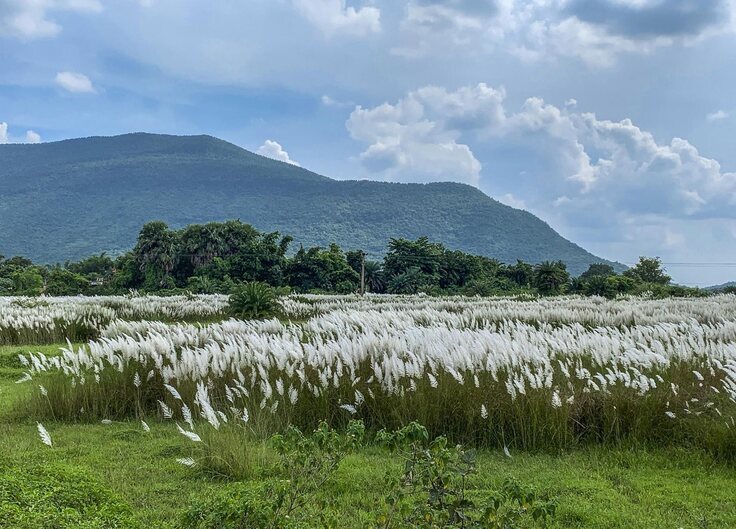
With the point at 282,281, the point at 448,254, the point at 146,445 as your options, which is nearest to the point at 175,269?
the point at 282,281

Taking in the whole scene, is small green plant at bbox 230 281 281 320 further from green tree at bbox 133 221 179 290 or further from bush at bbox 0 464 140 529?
green tree at bbox 133 221 179 290

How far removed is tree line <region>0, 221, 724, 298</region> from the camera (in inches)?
1769

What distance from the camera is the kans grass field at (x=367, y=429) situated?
3.34 meters

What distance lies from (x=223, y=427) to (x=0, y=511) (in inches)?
84.7

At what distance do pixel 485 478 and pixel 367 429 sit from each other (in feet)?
5.00

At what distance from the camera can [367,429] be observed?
5285mm

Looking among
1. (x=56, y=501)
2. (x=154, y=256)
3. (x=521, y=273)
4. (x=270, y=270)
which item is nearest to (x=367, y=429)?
(x=56, y=501)

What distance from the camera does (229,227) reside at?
56.8m

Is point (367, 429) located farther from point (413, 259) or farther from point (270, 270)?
point (413, 259)

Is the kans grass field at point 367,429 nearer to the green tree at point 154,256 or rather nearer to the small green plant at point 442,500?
the small green plant at point 442,500

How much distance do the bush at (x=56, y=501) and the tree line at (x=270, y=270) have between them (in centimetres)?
3775

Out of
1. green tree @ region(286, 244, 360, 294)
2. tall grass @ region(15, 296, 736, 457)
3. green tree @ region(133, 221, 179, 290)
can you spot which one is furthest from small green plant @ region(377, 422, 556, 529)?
green tree @ region(133, 221, 179, 290)

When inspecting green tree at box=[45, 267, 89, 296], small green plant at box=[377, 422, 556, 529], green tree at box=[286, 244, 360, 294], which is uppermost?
green tree at box=[286, 244, 360, 294]

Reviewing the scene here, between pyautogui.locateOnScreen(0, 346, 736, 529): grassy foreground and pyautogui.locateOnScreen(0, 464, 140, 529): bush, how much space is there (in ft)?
0.11
